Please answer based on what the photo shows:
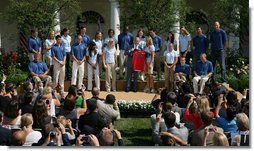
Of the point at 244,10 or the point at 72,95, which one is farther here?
the point at 244,10

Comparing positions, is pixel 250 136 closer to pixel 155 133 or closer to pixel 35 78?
pixel 155 133

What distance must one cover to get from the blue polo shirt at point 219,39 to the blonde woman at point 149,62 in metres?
2.01

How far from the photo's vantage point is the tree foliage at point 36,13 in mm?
20391

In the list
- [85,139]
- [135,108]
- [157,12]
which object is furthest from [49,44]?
[85,139]

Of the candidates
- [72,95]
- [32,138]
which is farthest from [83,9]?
[32,138]

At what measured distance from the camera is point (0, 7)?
29.6 meters

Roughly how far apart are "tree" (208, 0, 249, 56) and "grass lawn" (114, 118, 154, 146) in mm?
8606

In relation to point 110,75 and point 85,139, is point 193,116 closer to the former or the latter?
point 85,139

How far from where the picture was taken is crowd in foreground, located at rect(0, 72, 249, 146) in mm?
7773

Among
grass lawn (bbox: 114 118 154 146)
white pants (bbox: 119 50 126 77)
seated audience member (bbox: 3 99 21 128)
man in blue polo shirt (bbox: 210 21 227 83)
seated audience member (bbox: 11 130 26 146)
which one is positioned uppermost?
man in blue polo shirt (bbox: 210 21 227 83)

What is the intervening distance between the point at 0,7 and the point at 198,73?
17.3 m

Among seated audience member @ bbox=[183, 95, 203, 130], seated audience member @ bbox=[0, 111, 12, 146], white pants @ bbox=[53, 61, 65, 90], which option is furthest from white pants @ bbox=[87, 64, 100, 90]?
seated audience member @ bbox=[0, 111, 12, 146]

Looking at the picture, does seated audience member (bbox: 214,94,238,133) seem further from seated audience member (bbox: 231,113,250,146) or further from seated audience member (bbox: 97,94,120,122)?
seated audience member (bbox: 97,94,120,122)

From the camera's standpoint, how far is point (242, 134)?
8.01m
